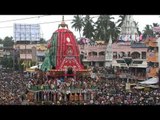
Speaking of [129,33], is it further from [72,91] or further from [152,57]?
[72,91]

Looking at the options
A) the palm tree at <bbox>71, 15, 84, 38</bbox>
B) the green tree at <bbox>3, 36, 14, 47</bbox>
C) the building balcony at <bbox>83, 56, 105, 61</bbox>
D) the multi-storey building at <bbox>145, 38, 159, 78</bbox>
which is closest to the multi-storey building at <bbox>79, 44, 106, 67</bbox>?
the building balcony at <bbox>83, 56, 105, 61</bbox>

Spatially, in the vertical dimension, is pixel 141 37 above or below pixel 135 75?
above

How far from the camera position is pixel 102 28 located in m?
8.22

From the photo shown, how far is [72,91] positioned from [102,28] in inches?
56.4

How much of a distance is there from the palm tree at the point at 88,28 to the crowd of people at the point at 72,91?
25.3 inches

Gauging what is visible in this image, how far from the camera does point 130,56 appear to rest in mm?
7977

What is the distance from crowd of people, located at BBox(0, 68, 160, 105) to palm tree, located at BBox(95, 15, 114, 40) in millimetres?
644

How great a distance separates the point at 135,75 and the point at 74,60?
3.77 ft

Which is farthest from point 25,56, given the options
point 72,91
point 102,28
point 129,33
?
point 129,33
